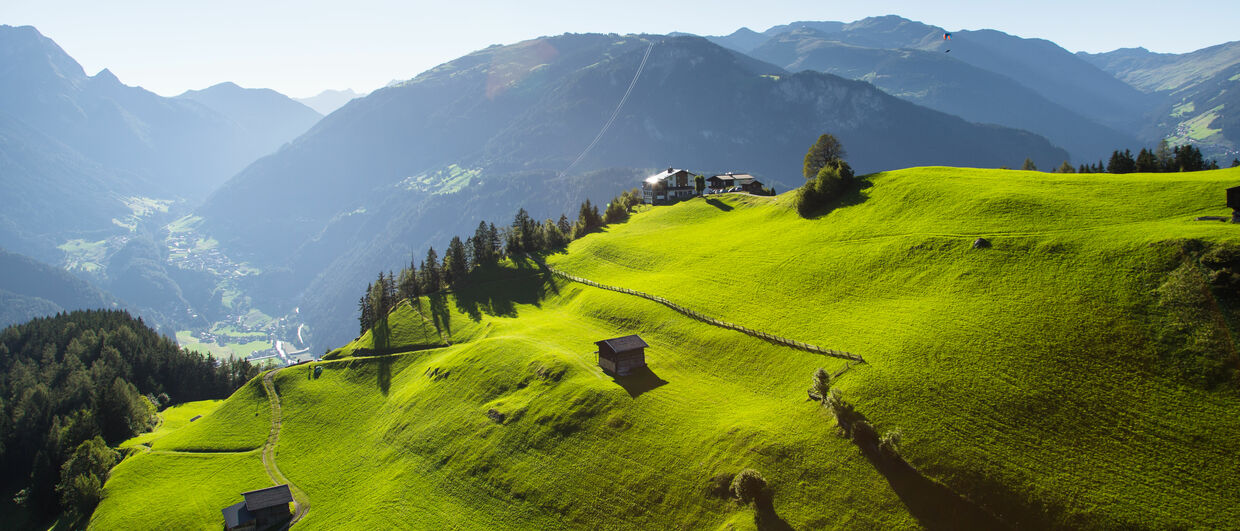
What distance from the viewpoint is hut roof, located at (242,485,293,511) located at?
79938 mm

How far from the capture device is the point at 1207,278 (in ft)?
179

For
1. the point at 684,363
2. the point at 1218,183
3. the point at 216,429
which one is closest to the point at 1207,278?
the point at 1218,183

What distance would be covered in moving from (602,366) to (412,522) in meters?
30.5

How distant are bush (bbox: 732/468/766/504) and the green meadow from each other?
106cm

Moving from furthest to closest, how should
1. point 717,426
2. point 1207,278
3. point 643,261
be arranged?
point 643,261 → point 717,426 → point 1207,278

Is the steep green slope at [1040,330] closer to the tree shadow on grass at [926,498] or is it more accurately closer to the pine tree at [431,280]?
the tree shadow on grass at [926,498]

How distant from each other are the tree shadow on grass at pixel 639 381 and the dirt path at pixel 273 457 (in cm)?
4846

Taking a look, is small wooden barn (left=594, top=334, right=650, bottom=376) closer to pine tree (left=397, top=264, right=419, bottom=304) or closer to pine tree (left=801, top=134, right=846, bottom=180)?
pine tree (left=801, top=134, right=846, bottom=180)

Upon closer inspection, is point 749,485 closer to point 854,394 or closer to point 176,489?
point 854,394

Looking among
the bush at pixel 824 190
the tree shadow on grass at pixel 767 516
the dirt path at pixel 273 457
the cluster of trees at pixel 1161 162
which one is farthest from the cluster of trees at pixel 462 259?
the cluster of trees at pixel 1161 162

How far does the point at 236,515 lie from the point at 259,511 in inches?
150

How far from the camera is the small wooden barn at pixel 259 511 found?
79.6 meters

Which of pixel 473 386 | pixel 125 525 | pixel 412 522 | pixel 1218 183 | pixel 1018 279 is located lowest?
pixel 125 525

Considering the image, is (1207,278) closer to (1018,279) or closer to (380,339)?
(1018,279)
